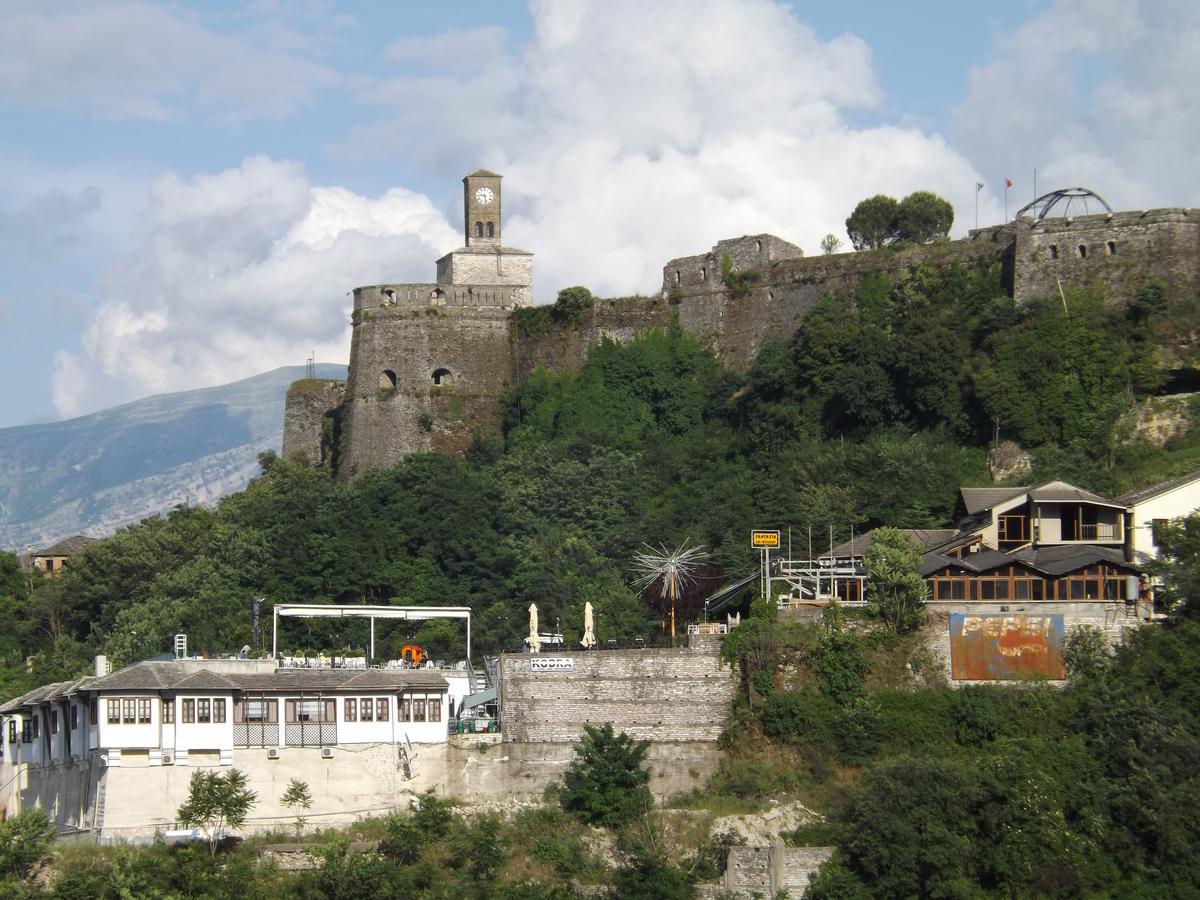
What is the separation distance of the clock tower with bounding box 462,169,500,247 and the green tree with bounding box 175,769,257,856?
3457cm

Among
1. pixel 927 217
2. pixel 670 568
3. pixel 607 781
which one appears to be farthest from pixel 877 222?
pixel 607 781

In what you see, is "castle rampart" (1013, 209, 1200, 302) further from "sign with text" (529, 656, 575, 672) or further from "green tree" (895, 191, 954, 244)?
"sign with text" (529, 656, 575, 672)

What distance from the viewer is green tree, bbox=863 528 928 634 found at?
4697 centimetres

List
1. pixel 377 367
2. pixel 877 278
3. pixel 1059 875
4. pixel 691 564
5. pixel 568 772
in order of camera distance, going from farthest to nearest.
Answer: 1. pixel 377 367
2. pixel 877 278
3. pixel 691 564
4. pixel 568 772
5. pixel 1059 875

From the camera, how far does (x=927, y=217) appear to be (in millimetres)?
77562

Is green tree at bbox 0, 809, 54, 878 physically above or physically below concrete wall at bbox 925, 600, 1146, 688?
below

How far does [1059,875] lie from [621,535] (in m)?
22.8

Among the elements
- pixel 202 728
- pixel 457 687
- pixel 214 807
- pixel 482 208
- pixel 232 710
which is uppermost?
pixel 482 208

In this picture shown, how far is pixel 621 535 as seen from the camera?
202ft

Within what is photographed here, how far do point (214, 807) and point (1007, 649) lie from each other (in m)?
17.6

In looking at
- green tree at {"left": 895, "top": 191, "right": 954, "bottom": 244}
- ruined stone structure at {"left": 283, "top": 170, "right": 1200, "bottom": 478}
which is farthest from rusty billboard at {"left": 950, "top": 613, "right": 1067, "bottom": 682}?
green tree at {"left": 895, "top": 191, "right": 954, "bottom": 244}

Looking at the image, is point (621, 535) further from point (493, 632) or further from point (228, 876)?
point (228, 876)

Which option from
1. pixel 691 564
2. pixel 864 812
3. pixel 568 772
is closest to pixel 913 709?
pixel 864 812

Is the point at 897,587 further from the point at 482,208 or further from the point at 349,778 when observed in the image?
the point at 482,208
